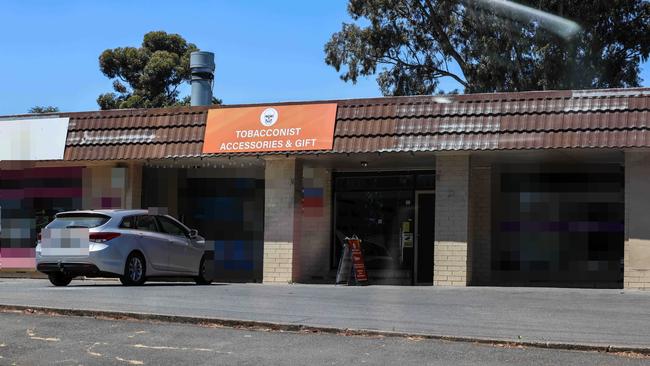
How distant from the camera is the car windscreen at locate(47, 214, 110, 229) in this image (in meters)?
15.3

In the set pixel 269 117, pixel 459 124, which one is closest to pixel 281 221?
pixel 269 117

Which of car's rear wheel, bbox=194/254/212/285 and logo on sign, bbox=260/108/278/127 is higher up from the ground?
logo on sign, bbox=260/108/278/127

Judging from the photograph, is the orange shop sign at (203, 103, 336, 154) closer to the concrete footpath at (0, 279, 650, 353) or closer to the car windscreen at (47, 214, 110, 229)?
the car windscreen at (47, 214, 110, 229)

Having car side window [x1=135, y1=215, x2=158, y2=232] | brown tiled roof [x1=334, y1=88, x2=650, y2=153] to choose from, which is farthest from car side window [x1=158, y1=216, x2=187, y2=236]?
brown tiled roof [x1=334, y1=88, x2=650, y2=153]

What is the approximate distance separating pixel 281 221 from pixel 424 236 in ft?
12.5

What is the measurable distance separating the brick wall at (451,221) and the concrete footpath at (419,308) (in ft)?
5.59

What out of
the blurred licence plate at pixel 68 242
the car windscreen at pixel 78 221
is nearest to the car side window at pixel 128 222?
the car windscreen at pixel 78 221

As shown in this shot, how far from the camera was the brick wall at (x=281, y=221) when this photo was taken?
60.3ft

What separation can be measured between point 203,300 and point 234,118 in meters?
7.24

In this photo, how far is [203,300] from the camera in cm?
1225

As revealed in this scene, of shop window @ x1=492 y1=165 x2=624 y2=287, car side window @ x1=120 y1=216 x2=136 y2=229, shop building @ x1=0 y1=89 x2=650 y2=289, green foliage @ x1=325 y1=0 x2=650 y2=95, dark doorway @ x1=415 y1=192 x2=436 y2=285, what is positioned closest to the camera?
car side window @ x1=120 y1=216 x2=136 y2=229

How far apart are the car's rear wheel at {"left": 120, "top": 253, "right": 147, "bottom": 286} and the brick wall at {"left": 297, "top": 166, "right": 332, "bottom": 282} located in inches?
202

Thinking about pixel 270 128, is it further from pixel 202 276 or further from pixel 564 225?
pixel 564 225

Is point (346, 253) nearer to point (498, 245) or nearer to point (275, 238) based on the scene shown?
point (275, 238)
